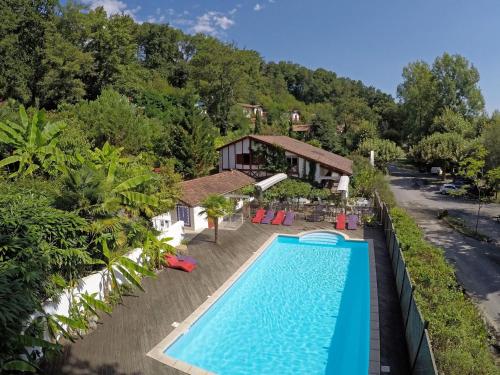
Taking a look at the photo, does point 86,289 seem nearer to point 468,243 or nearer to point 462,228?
point 468,243

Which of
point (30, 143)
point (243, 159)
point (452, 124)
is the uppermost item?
point (452, 124)

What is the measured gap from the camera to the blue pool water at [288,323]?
38.1 ft

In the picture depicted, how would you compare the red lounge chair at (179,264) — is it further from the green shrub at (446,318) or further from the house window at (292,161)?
the house window at (292,161)

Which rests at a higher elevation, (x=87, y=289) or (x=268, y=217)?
(x=268, y=217)

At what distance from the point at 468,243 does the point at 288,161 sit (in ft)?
58.2

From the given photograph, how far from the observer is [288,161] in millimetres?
35750

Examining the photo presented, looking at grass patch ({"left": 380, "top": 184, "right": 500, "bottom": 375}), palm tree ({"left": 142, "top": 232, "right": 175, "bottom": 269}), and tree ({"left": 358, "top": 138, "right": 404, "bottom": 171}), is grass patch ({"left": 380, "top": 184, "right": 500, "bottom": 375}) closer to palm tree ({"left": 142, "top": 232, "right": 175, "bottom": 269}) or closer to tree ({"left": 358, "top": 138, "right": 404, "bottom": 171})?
palm tree ({"left": 142, "top": 232, "right": 175, "bottom": 269})

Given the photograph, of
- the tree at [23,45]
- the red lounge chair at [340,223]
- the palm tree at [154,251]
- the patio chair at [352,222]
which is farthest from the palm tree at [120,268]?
the tree at [23,45]

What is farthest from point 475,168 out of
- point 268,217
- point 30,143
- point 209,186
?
point 30,143

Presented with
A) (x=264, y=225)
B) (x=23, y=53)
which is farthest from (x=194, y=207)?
(x=23, y=53)

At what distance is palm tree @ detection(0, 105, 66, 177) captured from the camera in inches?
728

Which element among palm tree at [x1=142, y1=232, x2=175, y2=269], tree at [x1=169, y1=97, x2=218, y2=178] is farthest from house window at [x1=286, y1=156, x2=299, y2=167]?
palm tree at [x1=142, y1=232, x2=175, y2=269]

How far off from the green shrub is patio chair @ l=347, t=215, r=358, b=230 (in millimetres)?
8331

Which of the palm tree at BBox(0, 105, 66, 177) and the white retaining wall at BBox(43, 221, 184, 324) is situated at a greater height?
the palm tree at BBox(0, 105, 66, 177)
